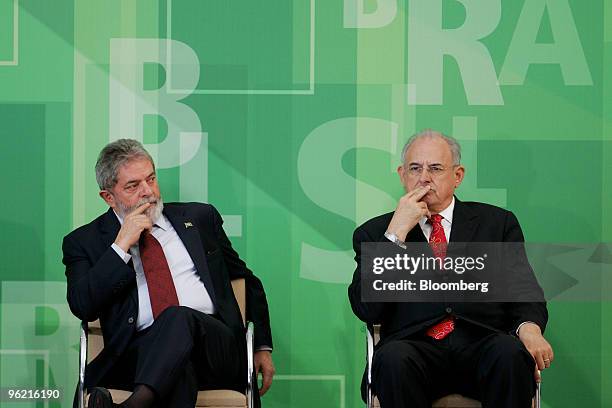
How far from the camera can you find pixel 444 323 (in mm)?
4488

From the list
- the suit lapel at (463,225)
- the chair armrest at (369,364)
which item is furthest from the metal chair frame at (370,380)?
the suit lapel at (463,225)

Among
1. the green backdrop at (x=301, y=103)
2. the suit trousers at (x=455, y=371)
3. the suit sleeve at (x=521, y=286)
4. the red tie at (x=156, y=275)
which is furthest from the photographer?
the green backdrop at (x=301, y=103)

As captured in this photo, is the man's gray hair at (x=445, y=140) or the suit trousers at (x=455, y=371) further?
the man's gray hair at (x=445, y=140)

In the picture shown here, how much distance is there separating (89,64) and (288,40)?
94cm

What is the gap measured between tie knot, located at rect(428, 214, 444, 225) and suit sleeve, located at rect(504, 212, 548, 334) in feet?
0.90

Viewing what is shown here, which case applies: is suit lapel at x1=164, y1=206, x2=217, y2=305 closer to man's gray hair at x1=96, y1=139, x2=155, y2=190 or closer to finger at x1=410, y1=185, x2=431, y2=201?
man's gray hair at x1=96, y1=139, x2=155, y2=190

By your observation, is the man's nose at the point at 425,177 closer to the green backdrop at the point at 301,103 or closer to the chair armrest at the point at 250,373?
the green backdrop at the point at 301,103

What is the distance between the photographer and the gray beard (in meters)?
4.74

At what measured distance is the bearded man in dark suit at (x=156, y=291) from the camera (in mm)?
4223

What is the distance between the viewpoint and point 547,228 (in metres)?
5.24

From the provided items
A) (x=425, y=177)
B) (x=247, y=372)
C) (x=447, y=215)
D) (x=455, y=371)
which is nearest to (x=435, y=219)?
(x=447, y=215)

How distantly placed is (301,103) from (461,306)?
1312 millimetres

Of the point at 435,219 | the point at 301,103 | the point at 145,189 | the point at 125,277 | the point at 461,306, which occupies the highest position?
the point at 301,103

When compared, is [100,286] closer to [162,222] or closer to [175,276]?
[175,276]
